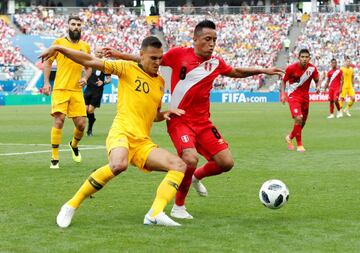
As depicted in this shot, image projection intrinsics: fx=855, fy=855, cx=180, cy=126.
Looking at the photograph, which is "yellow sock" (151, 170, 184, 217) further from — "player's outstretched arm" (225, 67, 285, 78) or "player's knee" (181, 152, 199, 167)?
"player's outstretched arm" (225, 67, 285, 78)

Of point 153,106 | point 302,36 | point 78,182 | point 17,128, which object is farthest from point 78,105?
point 302,36

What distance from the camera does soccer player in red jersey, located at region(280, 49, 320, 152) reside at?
1853cm

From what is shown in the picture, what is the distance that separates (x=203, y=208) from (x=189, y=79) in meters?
1.50

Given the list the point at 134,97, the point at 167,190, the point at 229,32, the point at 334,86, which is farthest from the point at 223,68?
the point at 229,32

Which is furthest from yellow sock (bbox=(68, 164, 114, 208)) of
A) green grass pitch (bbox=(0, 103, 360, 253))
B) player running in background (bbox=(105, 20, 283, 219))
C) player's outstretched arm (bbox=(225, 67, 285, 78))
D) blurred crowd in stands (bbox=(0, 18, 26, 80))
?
blurred crowd in stands (bbox=(0, 18, 26, 80))

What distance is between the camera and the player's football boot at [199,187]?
10.4m

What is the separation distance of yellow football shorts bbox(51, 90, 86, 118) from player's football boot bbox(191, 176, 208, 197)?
4.62 m

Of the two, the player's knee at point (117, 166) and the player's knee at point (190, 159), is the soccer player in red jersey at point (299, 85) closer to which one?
the player's knee at point (190, 159)

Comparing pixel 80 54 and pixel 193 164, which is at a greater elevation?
pixel 80 54

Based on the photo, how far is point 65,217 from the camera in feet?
27.6

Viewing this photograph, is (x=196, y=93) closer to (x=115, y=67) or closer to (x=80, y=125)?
(x=115, y=67)

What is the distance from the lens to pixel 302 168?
1458 centimetres

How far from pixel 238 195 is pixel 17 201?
279 centimetres

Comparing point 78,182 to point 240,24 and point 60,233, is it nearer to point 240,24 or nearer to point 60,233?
point 60,233
